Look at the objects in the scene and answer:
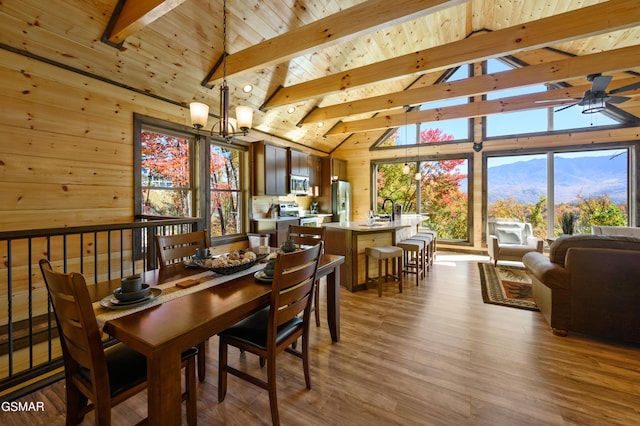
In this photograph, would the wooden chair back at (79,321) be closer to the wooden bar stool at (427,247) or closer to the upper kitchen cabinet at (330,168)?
the wooden bar stool at (427,247)

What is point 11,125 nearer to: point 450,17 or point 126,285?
point 126,285

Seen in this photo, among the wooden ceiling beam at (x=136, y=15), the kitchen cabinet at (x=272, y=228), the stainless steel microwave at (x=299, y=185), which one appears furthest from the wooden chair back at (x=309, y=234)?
the stainless steel microwave at (x=299, y=185)

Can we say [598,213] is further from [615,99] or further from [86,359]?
[86,359]

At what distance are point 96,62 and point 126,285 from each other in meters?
2.85

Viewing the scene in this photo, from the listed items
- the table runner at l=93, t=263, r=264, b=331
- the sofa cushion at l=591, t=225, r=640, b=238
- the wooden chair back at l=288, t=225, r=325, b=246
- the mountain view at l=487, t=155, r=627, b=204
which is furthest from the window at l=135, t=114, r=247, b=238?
the sofa cushion at l=591, t=225, r=640, b=238

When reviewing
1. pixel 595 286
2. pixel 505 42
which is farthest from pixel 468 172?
pixel 595 286

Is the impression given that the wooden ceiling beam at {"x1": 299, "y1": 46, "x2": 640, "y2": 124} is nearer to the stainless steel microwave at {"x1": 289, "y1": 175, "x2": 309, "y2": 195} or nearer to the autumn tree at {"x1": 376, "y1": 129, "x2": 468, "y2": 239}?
the stainless steel microwave at {"x1": 289, "y1": 175, "x2": 309, "y2": 195}

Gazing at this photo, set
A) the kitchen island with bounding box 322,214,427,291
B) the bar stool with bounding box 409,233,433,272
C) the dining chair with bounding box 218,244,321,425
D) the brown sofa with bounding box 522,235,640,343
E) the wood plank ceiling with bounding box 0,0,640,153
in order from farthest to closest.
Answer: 1. the bar stool with bounding box 409,233,433,272
2. the kitchen island with bounding box 322,214,427,291
3. the wood plank ceiling with bounding box 0,0,640,153
4. the brown sofa with bounding box 522,235,640,343
5. the dining chair with bounding box 218,244,321,425

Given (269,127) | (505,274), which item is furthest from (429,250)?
(269,127)

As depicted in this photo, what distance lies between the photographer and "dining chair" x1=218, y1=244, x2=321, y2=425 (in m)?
1.47

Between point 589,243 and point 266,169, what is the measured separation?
4481 millimetres

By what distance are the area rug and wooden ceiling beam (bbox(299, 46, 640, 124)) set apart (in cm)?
289

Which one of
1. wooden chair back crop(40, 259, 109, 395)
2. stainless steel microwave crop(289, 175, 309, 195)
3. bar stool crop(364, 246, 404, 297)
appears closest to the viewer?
wooden chair back crop(40, 259, 109, 395)

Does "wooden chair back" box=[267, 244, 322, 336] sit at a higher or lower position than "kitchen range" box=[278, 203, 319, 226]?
lower
